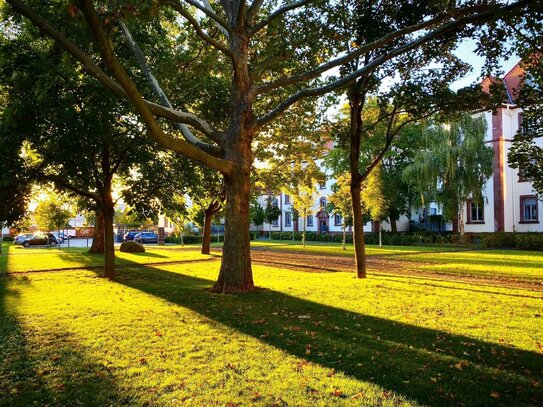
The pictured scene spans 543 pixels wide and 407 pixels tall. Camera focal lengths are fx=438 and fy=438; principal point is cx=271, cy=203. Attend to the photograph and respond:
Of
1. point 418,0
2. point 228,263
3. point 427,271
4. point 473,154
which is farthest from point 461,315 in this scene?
point 473,154

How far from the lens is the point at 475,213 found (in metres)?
36.6

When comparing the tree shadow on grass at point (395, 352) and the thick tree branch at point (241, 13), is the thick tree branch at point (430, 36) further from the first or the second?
the tree shadow on grass at point (395, 352)

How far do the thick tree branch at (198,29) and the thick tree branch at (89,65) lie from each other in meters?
1.69

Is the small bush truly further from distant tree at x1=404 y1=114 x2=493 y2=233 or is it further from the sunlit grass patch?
distant tree at x1=404 y1=114 x2=493 y2=233

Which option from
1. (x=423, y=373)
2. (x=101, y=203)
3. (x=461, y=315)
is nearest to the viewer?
(x=423, y=373)

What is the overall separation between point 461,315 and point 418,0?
7525mm

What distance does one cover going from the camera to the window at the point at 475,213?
35906 mm

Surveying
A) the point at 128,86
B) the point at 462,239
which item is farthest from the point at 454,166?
the point at 128,86

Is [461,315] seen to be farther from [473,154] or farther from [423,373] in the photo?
[473,154]

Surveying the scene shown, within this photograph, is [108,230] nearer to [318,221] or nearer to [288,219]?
[318,221]

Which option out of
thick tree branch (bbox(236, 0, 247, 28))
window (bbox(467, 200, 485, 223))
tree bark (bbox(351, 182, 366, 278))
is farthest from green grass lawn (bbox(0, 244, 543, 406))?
window (bbox(467, 200, 485, 223))

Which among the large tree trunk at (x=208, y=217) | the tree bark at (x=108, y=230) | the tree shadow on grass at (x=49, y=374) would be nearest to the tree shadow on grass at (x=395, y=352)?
the tree shadow on grass at (x=49, y=374)

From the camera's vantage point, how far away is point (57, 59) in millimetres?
10664

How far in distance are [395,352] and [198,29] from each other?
7538 millimetres
